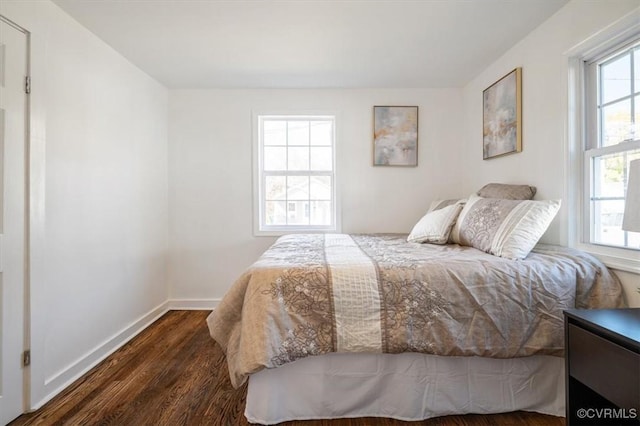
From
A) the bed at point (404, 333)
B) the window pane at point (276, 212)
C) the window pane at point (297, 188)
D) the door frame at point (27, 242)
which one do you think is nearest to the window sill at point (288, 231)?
the window pane at point (276, 212)

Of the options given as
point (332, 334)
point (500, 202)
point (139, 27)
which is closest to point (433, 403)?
point (332, 334)

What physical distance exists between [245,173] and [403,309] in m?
2.35

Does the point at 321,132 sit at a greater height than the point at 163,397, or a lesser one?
greater

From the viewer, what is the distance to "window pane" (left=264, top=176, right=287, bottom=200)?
3.35 m

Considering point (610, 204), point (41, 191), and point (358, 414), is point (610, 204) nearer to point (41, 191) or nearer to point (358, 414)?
point (358, 414)

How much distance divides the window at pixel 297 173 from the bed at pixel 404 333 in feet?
5.79

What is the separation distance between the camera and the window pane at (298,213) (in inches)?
132

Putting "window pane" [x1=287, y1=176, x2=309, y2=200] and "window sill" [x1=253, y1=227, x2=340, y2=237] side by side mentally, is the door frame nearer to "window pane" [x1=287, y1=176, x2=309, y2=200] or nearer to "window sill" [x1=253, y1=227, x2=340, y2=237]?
"window sill" [x1=253, y1=227, x2=340, y2=237]

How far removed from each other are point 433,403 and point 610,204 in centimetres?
146

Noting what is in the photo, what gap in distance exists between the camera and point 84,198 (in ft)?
6.73

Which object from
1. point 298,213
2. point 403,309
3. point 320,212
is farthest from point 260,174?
point 403,309

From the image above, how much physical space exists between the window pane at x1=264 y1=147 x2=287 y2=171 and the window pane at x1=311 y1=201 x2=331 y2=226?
1.79 ft

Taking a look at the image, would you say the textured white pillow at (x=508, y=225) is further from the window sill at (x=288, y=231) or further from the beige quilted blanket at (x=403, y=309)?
the window sill at (x=288, y=231)

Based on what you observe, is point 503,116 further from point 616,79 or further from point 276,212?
point 276,212
